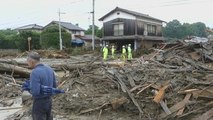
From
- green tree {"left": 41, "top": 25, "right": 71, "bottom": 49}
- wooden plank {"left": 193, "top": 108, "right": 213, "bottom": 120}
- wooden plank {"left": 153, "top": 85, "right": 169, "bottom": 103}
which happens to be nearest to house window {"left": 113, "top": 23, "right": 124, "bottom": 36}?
green tree {"left": 41, "top": 25, "right": 71, "bottom": 49}

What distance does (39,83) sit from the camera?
20.2ft

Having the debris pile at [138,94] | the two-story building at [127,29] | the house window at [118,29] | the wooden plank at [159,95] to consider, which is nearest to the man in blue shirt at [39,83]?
the debris pile at [138,94]

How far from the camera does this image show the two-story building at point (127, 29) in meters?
50.4

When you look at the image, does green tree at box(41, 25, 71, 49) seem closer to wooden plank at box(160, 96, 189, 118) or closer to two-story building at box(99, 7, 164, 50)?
two-story building at box(99, 7, 164, 50)

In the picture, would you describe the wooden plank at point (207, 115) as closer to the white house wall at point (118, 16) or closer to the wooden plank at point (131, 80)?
the wooden plank at point (131, 80)

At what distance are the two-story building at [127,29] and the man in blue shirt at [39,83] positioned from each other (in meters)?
43.3

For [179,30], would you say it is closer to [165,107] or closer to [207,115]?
[165,107]

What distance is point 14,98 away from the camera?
1288 cm

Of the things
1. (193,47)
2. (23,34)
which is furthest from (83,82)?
(23,34)

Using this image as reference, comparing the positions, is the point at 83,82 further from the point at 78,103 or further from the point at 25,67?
the point at 25,67

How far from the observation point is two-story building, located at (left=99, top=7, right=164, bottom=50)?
165ft

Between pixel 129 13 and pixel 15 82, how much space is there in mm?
37229

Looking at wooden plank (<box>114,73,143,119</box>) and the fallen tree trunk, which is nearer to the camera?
wooden plank (<box>114,73,143,119</box>)

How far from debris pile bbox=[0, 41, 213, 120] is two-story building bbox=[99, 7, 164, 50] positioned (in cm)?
3832
